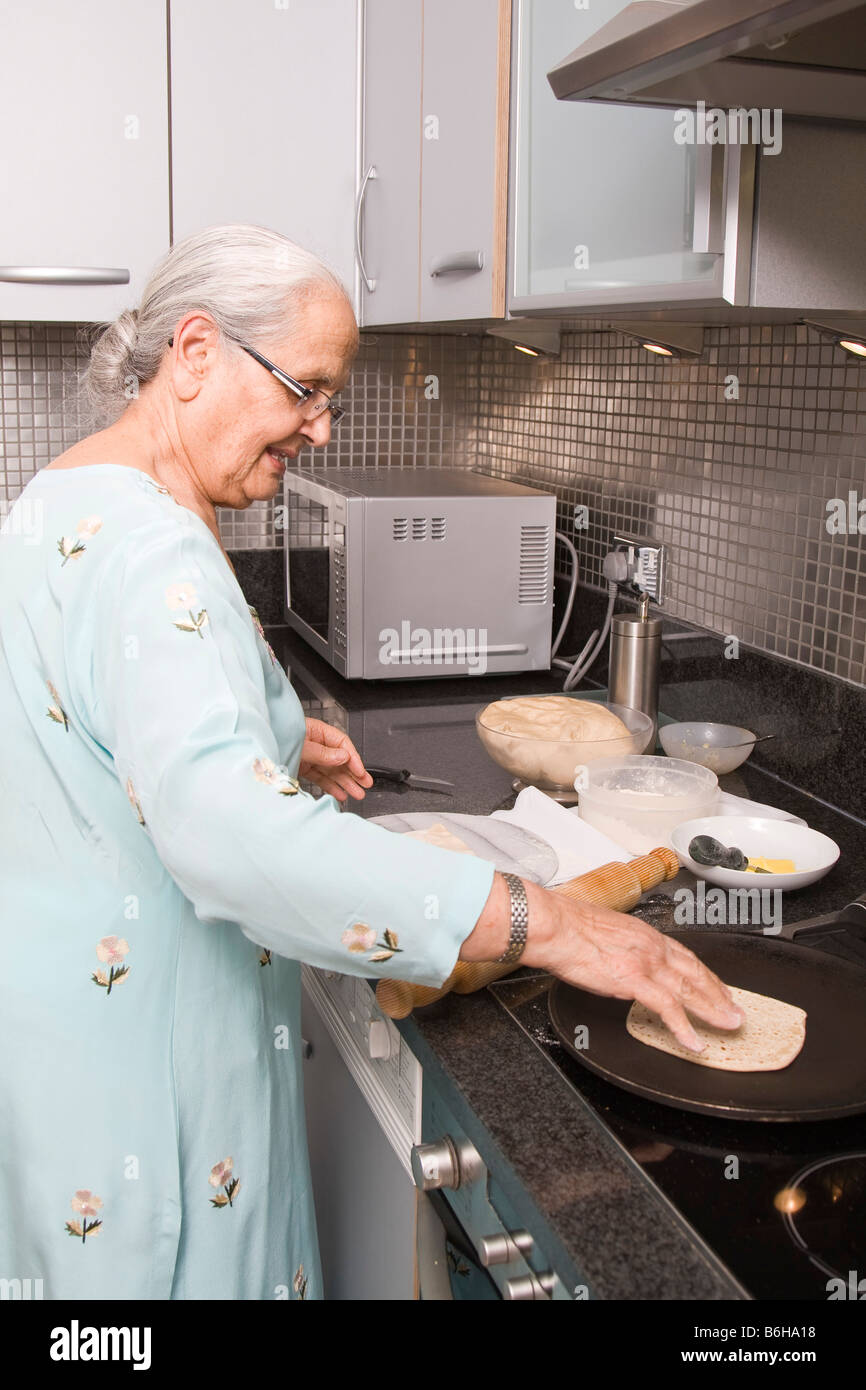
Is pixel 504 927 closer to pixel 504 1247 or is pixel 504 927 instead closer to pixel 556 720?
pixel 504 1247

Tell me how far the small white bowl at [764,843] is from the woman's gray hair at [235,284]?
0.66 m

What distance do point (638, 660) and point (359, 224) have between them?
0.91 meters

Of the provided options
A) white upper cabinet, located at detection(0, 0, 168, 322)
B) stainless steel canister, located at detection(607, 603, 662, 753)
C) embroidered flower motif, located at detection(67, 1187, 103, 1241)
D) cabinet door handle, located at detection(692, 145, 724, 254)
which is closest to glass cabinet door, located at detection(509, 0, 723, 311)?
cabinet door handle, located at detection(692, 145, 724, 254)

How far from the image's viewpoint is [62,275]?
1.87m

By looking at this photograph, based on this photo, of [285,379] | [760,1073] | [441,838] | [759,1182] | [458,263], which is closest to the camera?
[759,1182]

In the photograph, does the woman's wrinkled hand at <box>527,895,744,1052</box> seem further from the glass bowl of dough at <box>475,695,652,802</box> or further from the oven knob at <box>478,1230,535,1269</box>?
the glass bowl of dough at <box>475,695,652,802</box>

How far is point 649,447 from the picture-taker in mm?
1928

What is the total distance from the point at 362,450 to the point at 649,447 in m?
0.82

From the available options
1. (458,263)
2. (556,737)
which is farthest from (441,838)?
(458,263)

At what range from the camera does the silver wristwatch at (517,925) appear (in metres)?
0.87

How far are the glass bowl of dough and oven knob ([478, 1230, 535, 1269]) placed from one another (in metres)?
0.70

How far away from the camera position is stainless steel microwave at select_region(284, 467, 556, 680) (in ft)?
6.46

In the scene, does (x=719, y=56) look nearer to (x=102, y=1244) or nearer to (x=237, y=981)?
(x=237, y=981)
